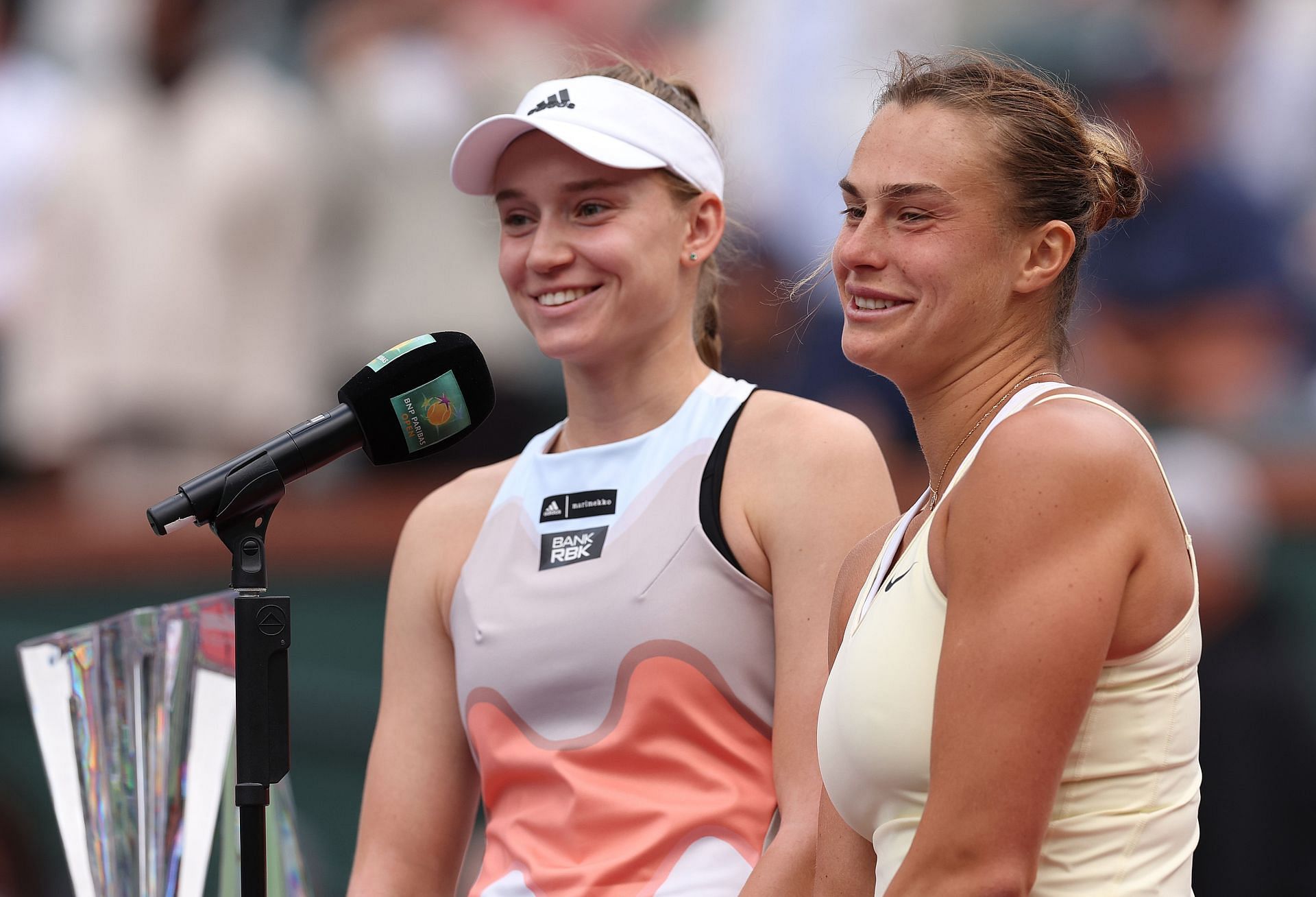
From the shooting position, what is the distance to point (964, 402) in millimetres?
2045

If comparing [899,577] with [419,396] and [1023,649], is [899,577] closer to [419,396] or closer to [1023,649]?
[1023,649]

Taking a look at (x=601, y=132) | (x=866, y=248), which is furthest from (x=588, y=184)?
(x=866, y=248)

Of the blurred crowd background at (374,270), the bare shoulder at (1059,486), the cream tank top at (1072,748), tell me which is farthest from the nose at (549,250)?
the blurred crowd background at (374,270)

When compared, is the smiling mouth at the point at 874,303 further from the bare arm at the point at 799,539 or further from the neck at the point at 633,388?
the neck at the point at 633,388

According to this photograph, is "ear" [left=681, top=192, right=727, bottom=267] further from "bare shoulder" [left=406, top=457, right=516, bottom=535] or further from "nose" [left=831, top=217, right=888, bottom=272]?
"nose" [left=831, top=217, right=888, bottom=272]

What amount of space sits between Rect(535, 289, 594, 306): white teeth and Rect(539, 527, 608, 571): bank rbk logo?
331mm

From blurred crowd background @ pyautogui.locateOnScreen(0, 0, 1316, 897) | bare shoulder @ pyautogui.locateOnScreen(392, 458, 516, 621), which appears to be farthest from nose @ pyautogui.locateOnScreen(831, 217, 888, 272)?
blurred crowd background @ pyautogui.locateOnScreen(0, 0, 1316, 897)

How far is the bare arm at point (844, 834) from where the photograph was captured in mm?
2062

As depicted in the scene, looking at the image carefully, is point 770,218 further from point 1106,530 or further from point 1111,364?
point 1106,530

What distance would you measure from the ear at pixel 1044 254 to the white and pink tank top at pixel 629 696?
0.63m

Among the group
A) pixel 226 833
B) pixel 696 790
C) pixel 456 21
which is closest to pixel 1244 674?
pixel 696 790

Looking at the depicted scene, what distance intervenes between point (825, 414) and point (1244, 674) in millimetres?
2241

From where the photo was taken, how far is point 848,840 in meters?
2.08

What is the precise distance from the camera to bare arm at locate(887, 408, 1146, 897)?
5.71 ft
